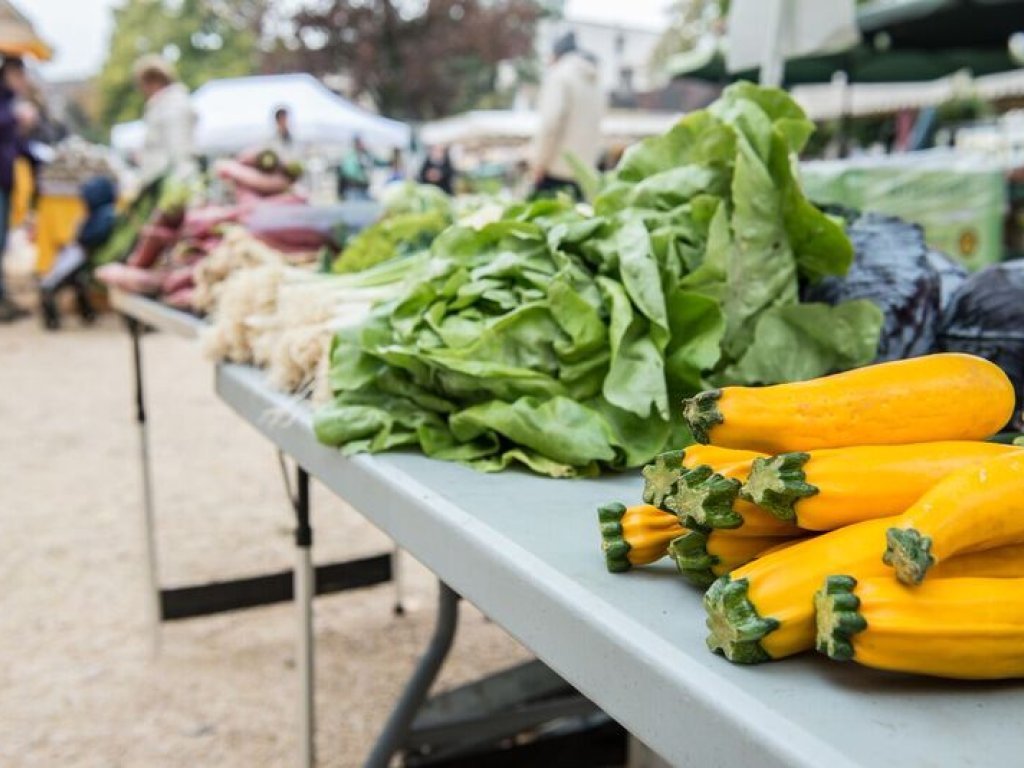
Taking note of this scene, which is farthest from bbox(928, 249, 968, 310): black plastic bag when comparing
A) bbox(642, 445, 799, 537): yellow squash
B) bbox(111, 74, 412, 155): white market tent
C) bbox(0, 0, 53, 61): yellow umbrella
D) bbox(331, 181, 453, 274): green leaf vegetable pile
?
bbox(111, 74, 412, 155): white market tent

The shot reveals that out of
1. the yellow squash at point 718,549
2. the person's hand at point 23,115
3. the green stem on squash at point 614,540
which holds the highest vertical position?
the person's hand at point 23,115

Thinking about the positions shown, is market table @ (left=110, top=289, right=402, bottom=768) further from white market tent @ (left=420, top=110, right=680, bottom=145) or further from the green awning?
white market tent @ (left=420, top=110, right=680, bottom=145)

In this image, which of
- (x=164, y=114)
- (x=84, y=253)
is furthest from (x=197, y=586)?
(x=84, y=253)

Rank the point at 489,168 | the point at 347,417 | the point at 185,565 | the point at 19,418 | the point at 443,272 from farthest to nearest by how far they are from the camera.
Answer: the point at 489,168, the point at 19,418, the point at 185,565, the point at 443,272, the point at 347,417

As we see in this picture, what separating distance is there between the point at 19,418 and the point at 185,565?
2944 mm

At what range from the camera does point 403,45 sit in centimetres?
2900

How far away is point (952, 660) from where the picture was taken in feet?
2.51

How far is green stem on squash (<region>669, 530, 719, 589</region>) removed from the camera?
0.94 m

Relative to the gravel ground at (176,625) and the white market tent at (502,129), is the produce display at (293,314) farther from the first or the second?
the white market tent at (502,129)

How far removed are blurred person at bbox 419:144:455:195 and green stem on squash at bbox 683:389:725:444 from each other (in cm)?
1414

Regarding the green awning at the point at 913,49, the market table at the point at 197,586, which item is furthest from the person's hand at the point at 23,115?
the market table at the point at 197,586

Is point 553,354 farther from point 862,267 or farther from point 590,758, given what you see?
point 590,758

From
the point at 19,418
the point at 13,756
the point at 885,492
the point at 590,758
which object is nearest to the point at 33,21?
the point at 19,418

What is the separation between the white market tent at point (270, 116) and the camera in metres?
15.3
